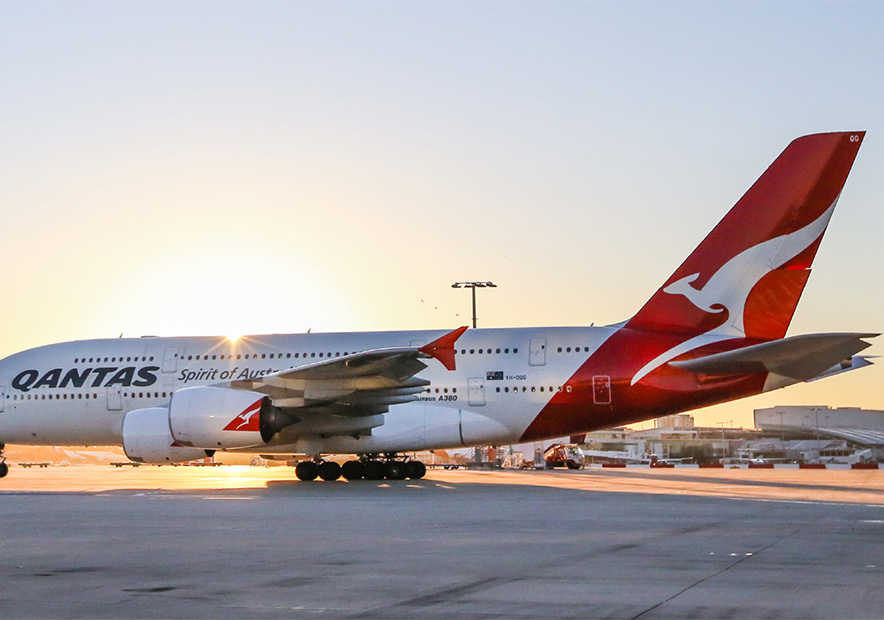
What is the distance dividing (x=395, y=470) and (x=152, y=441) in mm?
6131

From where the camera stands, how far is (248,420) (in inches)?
936

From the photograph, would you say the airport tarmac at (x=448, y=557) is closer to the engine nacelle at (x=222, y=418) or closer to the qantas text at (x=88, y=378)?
the engine nacelle at (x=222, y=418)

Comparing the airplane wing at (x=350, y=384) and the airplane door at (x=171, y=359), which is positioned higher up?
the airplane door at (x=171, y=359)

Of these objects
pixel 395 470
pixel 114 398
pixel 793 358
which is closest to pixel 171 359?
pixel 114 398

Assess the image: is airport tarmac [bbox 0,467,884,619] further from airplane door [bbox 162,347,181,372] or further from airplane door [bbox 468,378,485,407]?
airplane door [bbox 162,347,181,372]

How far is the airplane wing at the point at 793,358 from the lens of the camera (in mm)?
21266

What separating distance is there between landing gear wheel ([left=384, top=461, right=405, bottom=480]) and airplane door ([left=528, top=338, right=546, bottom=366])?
14.3ft

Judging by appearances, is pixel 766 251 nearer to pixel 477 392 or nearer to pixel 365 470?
pixel 477 392

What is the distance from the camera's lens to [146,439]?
Result: 965 inches

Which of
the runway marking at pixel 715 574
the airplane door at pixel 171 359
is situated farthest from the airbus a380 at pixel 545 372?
the runway marking at pixel 715 574

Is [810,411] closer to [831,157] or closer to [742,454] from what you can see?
[742,454]

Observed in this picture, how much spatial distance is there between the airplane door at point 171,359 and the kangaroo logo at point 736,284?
1192 cm

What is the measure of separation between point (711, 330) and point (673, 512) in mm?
10759

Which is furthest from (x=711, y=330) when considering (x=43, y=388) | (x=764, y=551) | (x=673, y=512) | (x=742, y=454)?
(x=742, y=454)
